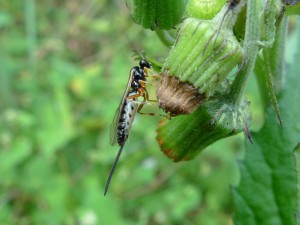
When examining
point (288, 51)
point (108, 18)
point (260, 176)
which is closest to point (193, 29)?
point (260, 176)

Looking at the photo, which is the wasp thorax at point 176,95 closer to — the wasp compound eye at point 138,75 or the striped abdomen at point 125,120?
the striped abdomen at point 125,120

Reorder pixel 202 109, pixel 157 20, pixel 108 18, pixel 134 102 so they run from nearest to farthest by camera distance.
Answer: pixel 202 109, pixel 157 20, pixel 134 102, pixel 108 18

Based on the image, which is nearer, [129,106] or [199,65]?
[199,65]

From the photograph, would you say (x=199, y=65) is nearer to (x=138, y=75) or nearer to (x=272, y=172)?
(x=138, y=75)

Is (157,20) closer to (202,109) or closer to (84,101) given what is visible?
(202,109)

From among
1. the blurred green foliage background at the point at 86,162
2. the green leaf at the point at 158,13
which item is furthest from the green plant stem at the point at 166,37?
the blurred green foliage background at the point at 86,162

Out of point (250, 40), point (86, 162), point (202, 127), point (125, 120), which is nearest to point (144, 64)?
point (125, 120)
